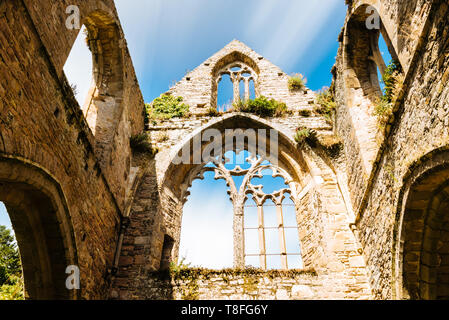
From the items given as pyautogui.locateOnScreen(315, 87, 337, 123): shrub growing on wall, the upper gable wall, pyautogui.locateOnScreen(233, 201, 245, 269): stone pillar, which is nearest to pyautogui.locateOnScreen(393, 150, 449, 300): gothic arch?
pyautogui.locateOnScreen(233, 201, 245, 269): stone pillar

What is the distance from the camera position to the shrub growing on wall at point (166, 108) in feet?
28.8

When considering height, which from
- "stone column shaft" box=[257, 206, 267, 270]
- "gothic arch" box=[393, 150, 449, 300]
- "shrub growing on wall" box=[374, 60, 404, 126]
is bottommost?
"gothic arch" box=[393, 150, 449, 300]

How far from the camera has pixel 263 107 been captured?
8.53 m

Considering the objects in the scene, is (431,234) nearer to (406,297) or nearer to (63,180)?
(406,297)

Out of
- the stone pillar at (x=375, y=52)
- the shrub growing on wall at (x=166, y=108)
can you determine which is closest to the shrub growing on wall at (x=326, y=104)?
the stone pillar at (x=375, y=52)

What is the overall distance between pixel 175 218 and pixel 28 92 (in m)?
4.56

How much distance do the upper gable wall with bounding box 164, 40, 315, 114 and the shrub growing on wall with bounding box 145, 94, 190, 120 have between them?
0.80 feet

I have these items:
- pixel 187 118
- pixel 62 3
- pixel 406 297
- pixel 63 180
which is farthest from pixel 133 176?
pixel 406 297

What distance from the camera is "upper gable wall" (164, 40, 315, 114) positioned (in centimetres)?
923

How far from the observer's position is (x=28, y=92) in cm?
371

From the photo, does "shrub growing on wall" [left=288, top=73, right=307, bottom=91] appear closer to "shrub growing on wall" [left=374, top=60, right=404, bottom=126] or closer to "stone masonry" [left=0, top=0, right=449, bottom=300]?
"stone masonry" [left=0, top=0, right=449, bottom=300]

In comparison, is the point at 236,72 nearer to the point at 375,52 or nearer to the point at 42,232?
the point at 375,52

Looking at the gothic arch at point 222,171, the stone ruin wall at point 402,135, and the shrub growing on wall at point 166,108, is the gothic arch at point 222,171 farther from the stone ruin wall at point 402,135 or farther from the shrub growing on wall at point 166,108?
the stone ruin wall at point 402,135

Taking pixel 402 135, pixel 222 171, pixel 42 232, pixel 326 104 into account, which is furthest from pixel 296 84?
pixel 42 232
